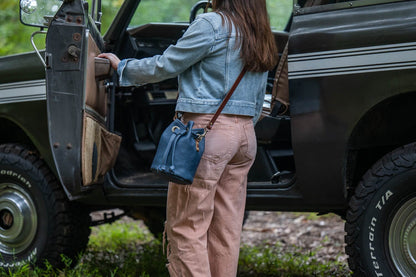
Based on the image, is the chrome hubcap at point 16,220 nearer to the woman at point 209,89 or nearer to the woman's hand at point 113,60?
the woman's hand at point 113,60

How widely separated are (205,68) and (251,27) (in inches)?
11.5

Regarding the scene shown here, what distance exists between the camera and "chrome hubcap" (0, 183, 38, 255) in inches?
157

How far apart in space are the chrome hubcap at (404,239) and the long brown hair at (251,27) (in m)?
0.97

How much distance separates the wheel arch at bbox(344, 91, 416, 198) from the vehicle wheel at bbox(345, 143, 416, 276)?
15cm

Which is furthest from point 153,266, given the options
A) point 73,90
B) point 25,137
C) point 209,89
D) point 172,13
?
point 172,13

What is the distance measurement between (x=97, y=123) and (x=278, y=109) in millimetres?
1044

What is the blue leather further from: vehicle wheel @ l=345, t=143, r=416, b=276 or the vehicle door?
vehicle wheel @ l=345, t=143, r=416, b=276

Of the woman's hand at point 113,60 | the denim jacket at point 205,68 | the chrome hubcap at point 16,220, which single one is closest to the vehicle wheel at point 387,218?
the denim jacket at point 205,68

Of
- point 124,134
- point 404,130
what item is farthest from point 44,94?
point 404,130

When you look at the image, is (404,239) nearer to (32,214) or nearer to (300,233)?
(32,214)

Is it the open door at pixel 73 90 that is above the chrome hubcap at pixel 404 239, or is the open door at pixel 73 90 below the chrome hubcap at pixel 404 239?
above

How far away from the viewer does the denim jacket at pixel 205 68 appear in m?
2.77

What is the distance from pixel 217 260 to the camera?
3.08 meters

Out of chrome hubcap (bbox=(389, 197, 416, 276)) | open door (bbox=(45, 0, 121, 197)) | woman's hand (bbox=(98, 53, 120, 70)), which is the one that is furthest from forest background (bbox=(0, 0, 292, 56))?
chrome hubcap (bbox=(389, 197, 416, 276))
